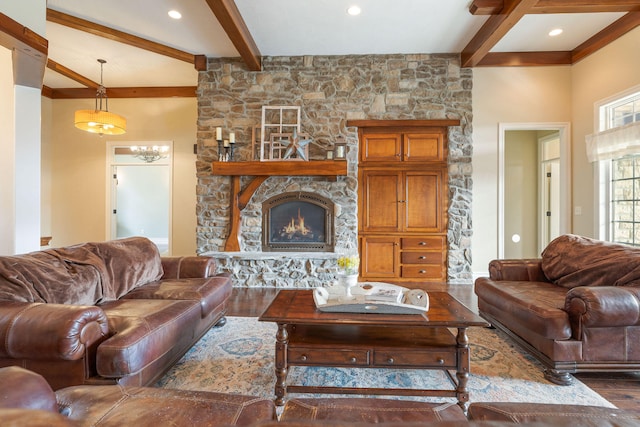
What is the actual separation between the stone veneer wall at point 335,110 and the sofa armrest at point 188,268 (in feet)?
5.20

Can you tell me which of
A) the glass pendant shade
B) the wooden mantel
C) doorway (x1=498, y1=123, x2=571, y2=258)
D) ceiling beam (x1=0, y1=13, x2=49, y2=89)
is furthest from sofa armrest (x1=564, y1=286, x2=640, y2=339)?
the glass pendant shade

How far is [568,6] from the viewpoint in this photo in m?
3.34

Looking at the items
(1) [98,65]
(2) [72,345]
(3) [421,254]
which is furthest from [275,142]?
(2) [72,345]

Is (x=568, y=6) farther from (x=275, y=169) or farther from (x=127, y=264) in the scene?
(x=127, y=264)

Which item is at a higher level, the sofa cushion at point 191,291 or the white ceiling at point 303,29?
the white ceiling at point 303,29

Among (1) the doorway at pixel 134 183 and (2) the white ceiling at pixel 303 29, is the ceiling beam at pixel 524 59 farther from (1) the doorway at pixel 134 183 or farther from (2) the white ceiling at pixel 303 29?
(1) the doorway at pixel 134 183

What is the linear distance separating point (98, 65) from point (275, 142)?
3279 millimetres

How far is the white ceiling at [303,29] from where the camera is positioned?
11.8ft

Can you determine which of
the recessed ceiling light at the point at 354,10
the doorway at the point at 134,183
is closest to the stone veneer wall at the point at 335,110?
the recessed ceiling light at the point at 354,10

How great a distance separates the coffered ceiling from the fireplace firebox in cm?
206

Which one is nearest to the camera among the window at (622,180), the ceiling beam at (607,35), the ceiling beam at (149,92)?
the ceiling beam at (607,35)

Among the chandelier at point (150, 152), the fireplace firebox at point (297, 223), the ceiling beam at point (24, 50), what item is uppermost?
the ceiling beam at point (24, 50)

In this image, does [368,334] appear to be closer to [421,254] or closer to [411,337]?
[411,337]

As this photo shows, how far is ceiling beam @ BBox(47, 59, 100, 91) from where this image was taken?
Answer: 16.0 ft
